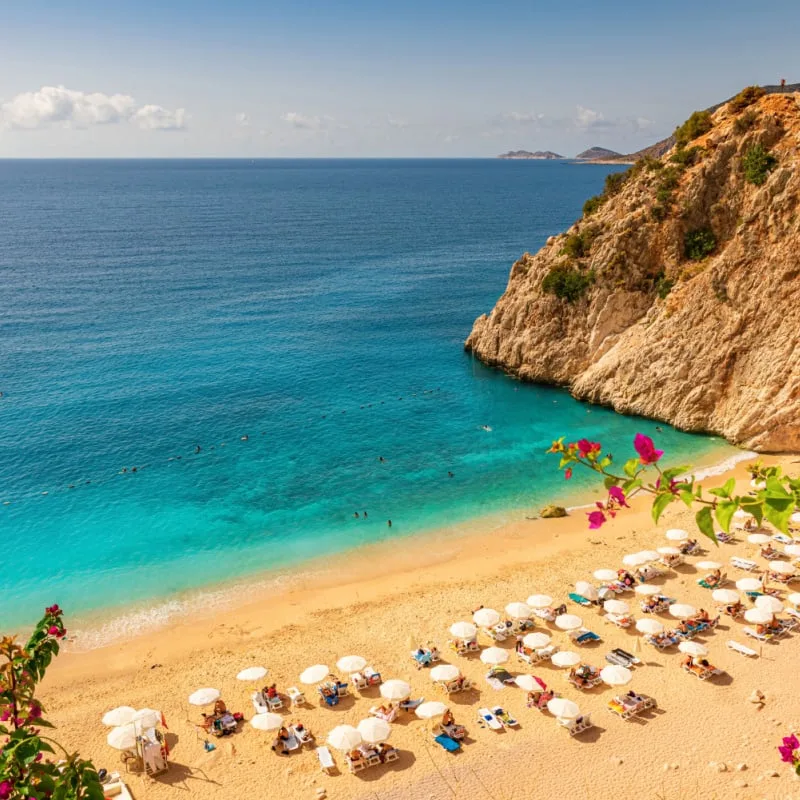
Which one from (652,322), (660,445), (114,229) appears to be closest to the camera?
(660,445)

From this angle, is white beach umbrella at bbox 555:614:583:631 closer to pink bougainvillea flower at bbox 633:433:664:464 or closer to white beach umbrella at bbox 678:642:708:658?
white beach umbrella at bbox 678:642:708:658

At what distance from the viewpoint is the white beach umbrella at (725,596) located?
28875 mm

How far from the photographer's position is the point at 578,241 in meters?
58.3

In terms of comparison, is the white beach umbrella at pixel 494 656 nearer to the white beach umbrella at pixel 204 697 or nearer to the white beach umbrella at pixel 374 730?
the white beach umbrella at pixel 374 730

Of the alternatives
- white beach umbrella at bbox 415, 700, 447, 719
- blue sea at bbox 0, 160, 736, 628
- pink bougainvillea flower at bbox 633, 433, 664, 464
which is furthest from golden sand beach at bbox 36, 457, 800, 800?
pink bougainvillea flower at bbox 633, 433, 664, 464

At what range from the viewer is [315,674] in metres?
25.6

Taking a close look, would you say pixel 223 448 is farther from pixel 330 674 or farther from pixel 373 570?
pixel 330 674

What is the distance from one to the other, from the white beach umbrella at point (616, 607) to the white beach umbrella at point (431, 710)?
30.6 ft

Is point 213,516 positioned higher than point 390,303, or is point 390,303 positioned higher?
point 390,303

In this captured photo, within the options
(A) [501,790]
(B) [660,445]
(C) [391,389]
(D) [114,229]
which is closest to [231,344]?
(C) [391,389]

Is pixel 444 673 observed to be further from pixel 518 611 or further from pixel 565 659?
pixel 518 611

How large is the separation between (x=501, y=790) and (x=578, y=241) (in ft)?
157

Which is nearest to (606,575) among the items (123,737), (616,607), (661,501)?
(616,607)

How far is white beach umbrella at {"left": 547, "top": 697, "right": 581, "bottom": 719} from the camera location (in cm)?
2267
